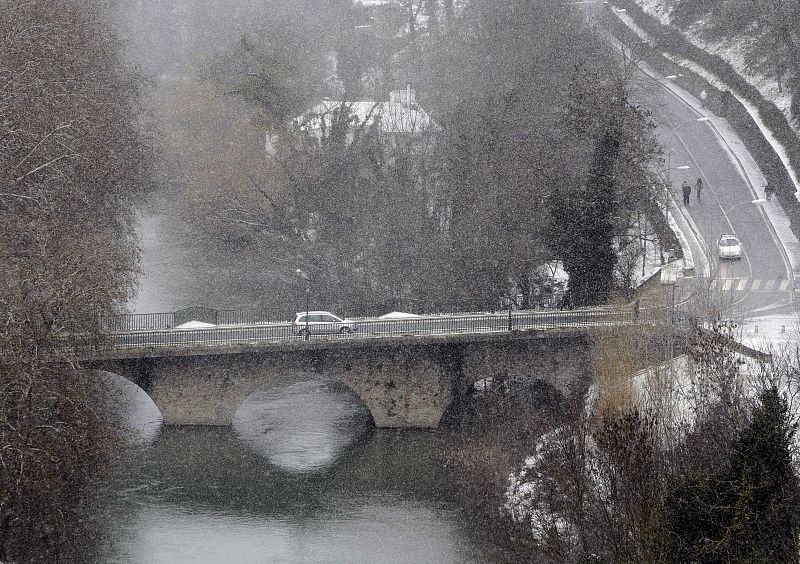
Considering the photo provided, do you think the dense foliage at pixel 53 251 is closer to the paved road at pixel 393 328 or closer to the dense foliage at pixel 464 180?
the paved road at pixel 393 328

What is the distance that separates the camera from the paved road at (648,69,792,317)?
123ft

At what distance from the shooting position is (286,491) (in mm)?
29141

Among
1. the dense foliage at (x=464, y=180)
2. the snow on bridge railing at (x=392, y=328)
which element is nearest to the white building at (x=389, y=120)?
the dense foliage at (x=464, y=180)

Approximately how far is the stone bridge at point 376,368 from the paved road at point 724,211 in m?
5.05

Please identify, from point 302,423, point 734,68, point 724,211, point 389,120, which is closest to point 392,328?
point 302,423

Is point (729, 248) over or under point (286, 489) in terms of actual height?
over

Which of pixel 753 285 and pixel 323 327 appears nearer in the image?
pixel 323 327

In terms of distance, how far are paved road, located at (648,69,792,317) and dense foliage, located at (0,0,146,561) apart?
1636 cm

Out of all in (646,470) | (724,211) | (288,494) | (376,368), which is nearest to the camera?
(646,470)

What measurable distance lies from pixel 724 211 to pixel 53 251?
99.1ft

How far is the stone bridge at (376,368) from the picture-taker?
105ft

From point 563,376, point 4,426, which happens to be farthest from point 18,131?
point 563,376

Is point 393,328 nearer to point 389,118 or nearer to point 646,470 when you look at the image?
point 646,470

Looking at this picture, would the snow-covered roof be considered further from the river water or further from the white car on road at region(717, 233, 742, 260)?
the river water
